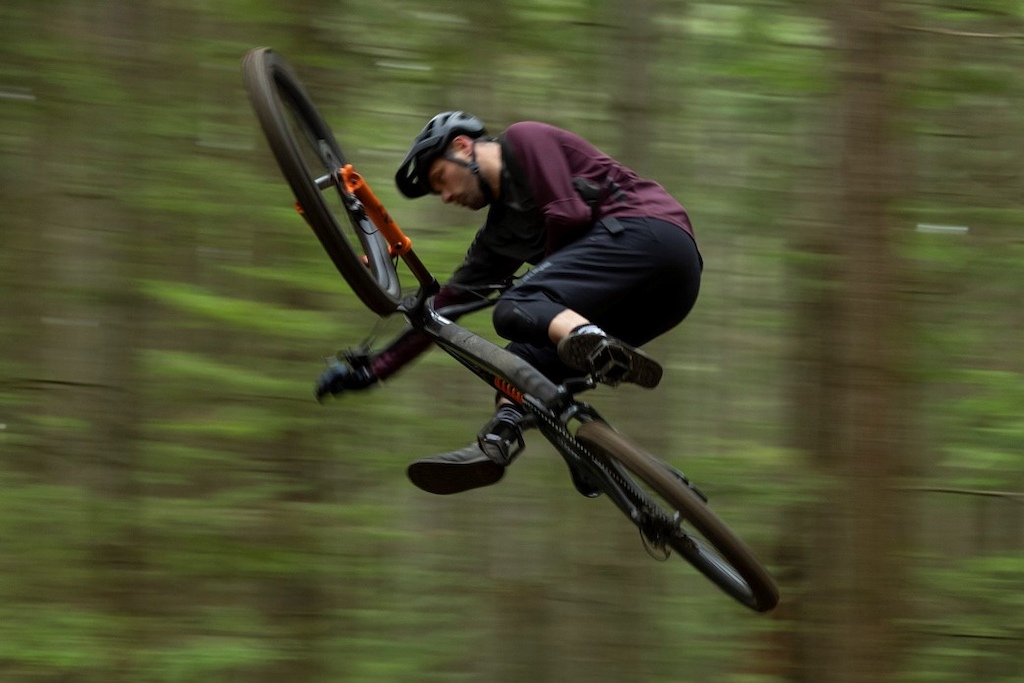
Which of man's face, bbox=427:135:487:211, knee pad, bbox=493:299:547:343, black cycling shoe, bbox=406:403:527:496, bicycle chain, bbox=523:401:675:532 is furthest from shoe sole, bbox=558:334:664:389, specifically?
man's face, bbox=427:135:487:211

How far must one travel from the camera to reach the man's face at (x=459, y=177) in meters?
3.39

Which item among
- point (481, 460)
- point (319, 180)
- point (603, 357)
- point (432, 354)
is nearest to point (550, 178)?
point (603, 357)

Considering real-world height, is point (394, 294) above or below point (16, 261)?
above

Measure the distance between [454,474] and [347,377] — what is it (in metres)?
0.47

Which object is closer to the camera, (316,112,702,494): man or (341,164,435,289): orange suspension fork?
(316,112,702,494): man

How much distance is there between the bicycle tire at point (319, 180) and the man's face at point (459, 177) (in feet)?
0.97

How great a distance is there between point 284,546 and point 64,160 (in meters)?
1.91

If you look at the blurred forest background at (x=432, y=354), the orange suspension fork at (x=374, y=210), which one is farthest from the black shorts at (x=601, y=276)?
the blurred forest background at (x=432, y=354)

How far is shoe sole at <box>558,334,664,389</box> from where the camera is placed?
314 centimetres

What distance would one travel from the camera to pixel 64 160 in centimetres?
507

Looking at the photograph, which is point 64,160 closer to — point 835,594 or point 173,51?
point 173,51

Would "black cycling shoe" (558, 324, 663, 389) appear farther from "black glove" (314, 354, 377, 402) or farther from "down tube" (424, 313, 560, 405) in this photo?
"black glove" (314, 354, 377, 402)

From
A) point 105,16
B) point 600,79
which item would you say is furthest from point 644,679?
point 105,16

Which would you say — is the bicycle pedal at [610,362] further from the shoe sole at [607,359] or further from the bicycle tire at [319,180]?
the bicycle tire at [319,180]
